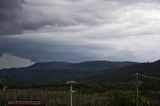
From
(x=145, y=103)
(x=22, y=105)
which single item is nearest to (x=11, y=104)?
(x=22, y=105)

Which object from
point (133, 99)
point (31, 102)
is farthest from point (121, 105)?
point (31, 102)

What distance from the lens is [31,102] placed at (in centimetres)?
12419

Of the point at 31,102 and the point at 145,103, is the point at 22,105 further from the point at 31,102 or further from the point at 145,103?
the point at 145,103

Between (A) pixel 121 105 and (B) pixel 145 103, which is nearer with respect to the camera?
(B) pixel 145 103

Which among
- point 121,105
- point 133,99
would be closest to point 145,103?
point 133,99

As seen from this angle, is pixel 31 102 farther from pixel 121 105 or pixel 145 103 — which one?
pixel 121 105

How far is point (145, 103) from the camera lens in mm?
159250

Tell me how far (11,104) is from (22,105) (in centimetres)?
413

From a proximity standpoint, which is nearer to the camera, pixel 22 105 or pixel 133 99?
pixel 22 105

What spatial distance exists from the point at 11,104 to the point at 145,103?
58281 mm

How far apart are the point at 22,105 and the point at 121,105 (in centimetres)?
6797

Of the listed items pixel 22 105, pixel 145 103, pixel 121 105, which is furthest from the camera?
pixel 121 105

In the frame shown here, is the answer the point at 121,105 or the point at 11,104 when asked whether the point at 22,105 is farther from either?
the point at 121,105

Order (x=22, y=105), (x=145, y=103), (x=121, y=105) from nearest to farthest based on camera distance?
(x=22, y=105)
(x=145, y=103)
(x=121, y=105)
